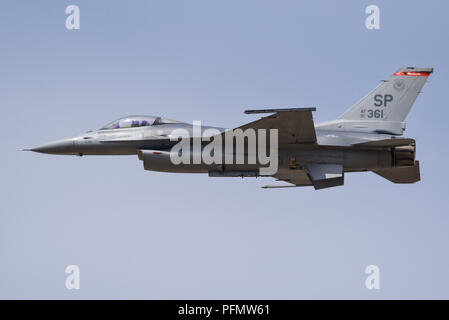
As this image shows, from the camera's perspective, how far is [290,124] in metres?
18.1

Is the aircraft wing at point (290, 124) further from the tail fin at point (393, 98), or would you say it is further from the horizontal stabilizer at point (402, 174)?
the horizontal stabilizer at point (402, 174)

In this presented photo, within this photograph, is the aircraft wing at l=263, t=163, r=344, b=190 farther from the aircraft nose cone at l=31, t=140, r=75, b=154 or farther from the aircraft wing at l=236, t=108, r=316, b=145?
the aircraft nose cone at l=31, t=140, r=75, b=154

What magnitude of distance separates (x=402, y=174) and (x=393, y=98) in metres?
2.26

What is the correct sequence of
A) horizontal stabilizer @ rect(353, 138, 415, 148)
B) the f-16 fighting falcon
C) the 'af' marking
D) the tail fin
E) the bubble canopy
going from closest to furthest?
horizontal stabilizer @ rect(353, 138, 415, 148)
the f-16 fighting falcon
the tail fin
the 'af' marking
the bubble canopy

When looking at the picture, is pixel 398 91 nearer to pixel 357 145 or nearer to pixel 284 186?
pixel 357 145

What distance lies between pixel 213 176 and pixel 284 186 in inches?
111

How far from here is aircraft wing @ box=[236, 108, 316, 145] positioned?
1739 centimetres

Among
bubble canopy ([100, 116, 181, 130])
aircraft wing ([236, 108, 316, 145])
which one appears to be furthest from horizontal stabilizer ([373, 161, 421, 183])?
bubble canopy ([100, 116, 181, 130])

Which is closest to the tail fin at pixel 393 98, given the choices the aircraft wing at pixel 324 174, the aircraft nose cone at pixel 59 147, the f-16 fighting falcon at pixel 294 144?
the f-16 fighting falcon at pixel 294 144

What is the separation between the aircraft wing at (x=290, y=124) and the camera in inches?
685

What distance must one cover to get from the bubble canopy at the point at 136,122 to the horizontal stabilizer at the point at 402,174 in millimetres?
6482

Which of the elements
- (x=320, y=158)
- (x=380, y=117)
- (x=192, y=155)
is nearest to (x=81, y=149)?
(x=192, y=155)

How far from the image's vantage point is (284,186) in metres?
21.2

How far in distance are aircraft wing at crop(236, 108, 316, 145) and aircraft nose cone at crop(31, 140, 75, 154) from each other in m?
5.31
